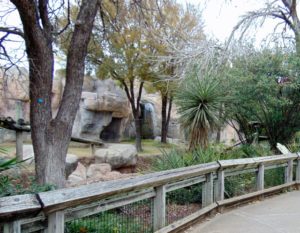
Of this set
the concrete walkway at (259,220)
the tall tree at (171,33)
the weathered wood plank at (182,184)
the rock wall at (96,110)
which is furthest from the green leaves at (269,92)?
the rock wall at (96,110)

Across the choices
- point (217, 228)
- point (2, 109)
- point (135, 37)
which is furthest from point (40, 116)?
point (2, 109)

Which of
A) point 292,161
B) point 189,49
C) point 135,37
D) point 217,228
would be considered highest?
point 135,37

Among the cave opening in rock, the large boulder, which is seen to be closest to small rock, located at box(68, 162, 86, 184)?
the large boulder

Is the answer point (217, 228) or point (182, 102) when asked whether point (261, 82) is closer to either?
point (182, 102)

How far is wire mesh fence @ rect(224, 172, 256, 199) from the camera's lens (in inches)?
261

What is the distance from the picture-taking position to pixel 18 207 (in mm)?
2486

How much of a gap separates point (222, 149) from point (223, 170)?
290 centimetres

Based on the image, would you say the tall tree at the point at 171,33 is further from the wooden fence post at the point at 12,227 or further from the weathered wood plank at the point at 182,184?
the wooden fence post at the point at 12,227

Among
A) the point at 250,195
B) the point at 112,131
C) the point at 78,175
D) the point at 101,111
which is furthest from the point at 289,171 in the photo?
the point at 112,131

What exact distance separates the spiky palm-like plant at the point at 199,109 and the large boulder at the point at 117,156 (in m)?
7.30

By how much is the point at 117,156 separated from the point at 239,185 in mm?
9131

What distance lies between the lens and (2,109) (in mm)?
19766

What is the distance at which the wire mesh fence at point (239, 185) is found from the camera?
6633mm

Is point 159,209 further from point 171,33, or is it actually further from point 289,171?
point 171,33
